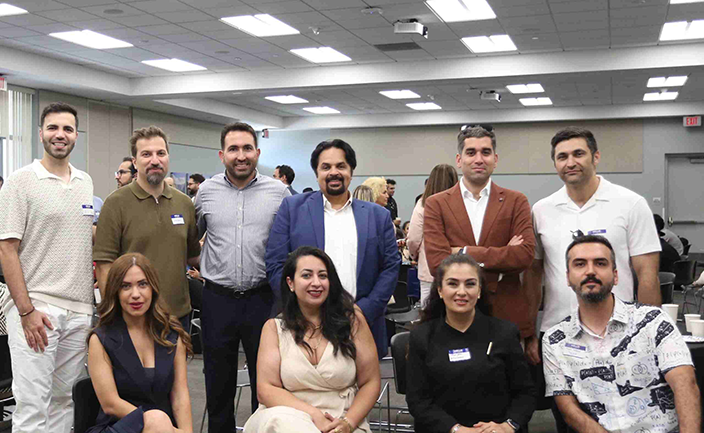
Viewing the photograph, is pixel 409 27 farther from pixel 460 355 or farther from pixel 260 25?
pixel 460 355

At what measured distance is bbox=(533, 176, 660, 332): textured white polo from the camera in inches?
118

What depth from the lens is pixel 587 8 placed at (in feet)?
28.3

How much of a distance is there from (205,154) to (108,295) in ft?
49.0

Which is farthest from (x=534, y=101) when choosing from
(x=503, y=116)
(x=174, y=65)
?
(x=174, y=65)

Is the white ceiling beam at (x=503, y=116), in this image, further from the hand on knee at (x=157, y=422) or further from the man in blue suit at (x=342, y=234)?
the hand on knee at (x=157, y=422)

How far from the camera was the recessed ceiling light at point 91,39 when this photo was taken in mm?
9906

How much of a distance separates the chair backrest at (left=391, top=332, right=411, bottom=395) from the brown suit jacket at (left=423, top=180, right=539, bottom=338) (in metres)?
0.39

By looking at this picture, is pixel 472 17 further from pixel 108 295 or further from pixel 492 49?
pixel 108 295

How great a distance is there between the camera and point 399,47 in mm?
10781

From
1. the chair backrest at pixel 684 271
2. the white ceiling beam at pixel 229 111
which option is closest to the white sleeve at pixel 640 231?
the chair backrest at pixel 684 271

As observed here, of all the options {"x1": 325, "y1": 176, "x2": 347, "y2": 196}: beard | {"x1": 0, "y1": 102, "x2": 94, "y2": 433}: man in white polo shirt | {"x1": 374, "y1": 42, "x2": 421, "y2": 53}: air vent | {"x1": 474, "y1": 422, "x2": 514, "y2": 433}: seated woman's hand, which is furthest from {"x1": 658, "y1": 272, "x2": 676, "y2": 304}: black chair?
{"x1": 374, "y1": 42, "x2": 421, "y2": 53}: air vent

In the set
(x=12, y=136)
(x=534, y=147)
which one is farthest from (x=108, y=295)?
(x=534, y=147)

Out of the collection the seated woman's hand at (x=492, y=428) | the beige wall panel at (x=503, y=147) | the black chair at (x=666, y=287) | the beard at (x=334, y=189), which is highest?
the beige wall panel at (x=503, y=147)

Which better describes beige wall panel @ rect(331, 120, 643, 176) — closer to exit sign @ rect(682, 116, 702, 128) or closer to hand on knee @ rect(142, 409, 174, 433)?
exit sign @ rect(682, 116, 702, 128)
